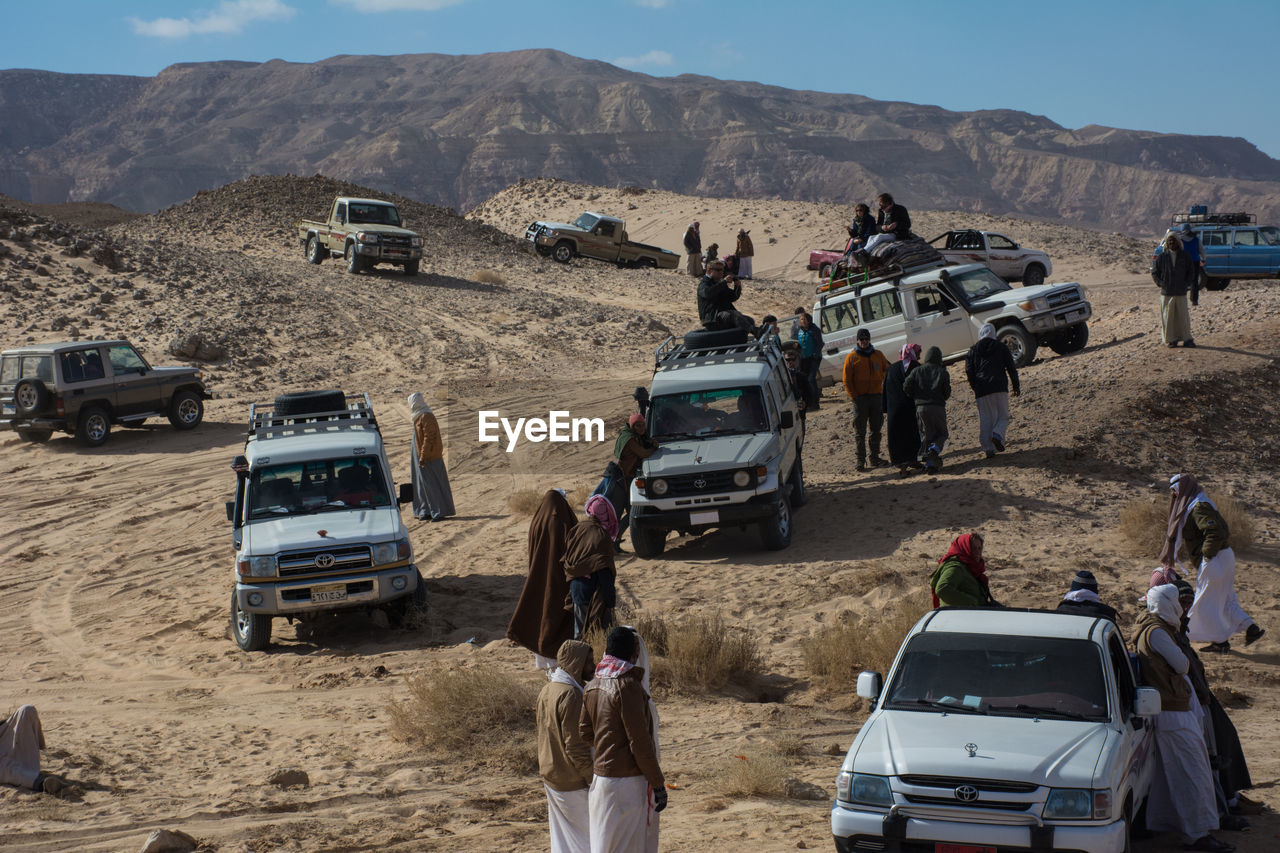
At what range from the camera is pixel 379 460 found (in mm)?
12898

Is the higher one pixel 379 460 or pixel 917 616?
pixel 379 460

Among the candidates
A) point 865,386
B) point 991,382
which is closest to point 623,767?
point 991,382

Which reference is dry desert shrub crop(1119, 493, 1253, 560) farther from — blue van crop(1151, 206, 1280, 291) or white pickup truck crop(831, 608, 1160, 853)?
blue van crop(1151, 206, 1280, 291)

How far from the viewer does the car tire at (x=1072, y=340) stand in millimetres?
20766

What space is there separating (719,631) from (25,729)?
5.26 metres

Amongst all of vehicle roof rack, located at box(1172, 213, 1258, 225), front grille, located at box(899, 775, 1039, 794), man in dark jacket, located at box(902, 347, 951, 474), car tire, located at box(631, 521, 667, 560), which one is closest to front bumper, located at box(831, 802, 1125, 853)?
front grille, located at box(899, 775, 1039, 794)

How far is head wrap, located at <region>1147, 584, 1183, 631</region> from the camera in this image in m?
7.11

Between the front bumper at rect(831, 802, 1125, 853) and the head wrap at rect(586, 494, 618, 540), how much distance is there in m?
3.74

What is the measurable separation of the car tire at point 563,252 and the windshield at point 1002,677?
33.9 meters

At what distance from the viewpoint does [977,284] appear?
2050 cm

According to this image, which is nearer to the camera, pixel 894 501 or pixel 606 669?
pixel 606 669

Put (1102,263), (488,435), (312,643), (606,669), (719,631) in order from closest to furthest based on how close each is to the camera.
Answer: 1. (606,669)
2. (719,631)
3. (312,643)
4. (488,435)
5. (1102,263)

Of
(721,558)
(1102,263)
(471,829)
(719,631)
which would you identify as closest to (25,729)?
(471,829)

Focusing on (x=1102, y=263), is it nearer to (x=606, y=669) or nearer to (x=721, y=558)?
(x=721, y=558)
